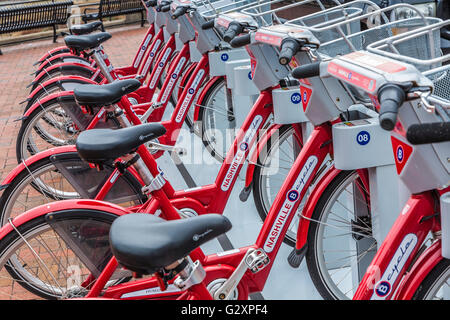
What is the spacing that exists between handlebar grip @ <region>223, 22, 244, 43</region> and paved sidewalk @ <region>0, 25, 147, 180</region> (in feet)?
9.67

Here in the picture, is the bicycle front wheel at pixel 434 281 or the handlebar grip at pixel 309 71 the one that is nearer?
the bicycle front wheel at pixel 434 281

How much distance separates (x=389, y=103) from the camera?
58.9 inches

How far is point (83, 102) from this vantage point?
3.00 metres

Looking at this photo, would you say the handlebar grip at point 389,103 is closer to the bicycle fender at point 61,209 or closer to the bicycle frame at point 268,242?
the bicycle frame at point 268,242

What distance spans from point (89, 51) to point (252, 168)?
194 cm

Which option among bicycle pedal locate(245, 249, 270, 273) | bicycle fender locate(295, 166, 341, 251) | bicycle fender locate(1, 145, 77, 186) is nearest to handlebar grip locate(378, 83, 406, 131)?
bicycle fender locate(295, 166, 341, 251)

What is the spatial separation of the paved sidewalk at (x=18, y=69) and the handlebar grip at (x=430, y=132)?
4.39m

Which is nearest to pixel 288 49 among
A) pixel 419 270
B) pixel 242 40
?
pixel 242 40

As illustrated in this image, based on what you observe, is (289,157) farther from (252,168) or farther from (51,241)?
(51,241)

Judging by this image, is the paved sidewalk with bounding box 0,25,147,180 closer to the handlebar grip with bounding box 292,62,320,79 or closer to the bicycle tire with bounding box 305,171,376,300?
the bicycle tire with bounding box 305,171,376,300

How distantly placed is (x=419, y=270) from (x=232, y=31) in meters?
1.71

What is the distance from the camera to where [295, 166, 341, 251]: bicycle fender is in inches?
103

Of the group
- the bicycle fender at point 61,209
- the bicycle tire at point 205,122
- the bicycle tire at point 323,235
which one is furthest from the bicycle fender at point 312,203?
the bicycle tire at point 205,122

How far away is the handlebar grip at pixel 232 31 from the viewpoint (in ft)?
10.1
